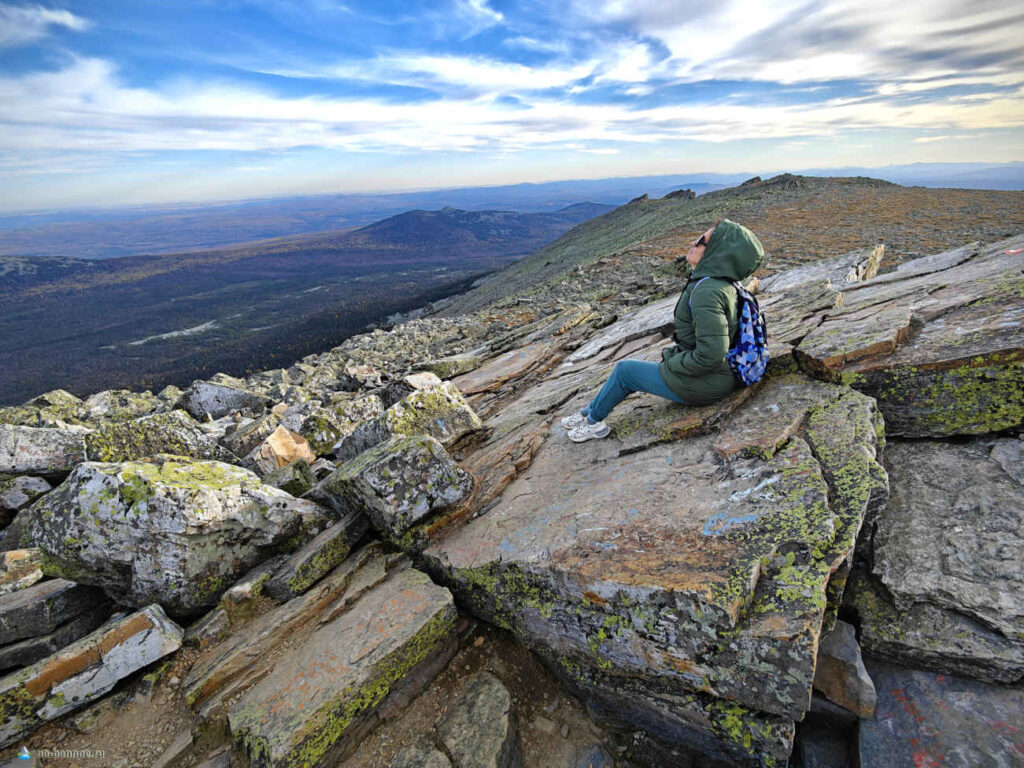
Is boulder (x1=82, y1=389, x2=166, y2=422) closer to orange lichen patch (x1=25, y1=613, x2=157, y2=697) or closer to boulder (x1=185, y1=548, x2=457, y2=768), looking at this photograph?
orange lichen patch (x1=25, y1=613, x2=157, y2=697)

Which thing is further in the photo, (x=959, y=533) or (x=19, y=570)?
(x=19, y=570)

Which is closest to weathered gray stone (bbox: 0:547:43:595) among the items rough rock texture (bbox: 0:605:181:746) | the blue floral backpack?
rough rock texture (bbox: 0:605:181:746)

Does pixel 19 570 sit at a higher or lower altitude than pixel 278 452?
lower

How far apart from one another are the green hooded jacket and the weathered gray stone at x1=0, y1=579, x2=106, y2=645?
10339 mm

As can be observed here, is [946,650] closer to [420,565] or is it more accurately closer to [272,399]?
[420,565]

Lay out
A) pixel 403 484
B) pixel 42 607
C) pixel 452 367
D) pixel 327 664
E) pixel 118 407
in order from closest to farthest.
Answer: pixel 327 664 → pixel 42 607 → pixel 403 484 → pixel 452 367 → pixel 118 407

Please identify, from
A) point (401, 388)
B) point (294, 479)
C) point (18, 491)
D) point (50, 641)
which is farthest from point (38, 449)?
point (401, 388)

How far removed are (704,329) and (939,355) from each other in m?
3.44

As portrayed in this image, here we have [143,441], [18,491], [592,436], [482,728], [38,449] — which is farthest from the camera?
[38,449]

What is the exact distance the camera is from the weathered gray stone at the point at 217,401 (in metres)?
22.6

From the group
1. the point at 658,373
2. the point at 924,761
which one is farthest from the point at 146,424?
the point at 924,761

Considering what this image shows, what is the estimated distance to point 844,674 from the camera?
485 centimetres

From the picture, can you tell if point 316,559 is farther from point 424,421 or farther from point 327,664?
point 424,421

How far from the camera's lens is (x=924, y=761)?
14.1 feet
